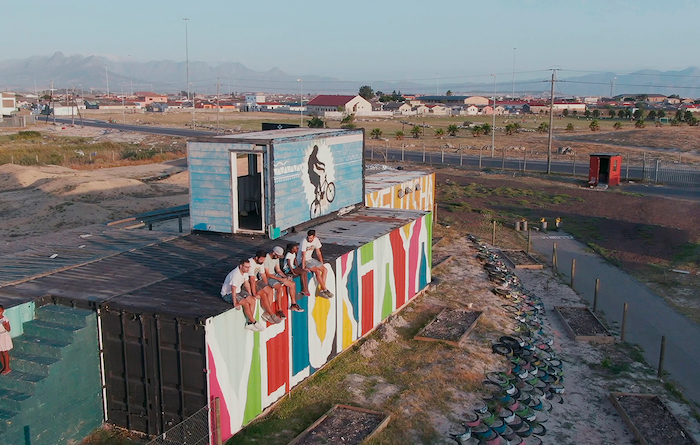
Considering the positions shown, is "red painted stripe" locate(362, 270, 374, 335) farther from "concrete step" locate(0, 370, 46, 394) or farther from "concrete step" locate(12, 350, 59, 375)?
"concrete step" locate(0, 370, 46, 394)

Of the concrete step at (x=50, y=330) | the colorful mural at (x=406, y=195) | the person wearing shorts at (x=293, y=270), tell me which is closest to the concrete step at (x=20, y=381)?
the concrete step at (x=50, y=330)

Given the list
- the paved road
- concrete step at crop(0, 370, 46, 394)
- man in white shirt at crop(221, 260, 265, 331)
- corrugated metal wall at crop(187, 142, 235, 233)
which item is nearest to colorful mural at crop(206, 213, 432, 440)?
man in white shirt at crop(221, 260, 265, 331)

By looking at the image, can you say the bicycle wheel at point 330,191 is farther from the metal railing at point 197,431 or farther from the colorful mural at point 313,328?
the metal railing at point 197,431

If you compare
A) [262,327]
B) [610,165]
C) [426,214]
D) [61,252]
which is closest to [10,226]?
[61,252]

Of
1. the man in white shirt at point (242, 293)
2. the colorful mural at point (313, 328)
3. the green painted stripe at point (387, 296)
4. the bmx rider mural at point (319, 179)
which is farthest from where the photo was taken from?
the bmx rider mural at point (319, 179)

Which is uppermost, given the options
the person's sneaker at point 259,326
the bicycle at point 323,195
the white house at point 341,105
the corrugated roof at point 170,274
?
the white house at point 341,105

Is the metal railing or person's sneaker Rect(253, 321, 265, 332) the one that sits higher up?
person's sneaker Rect(253, 321, 265, 332)
